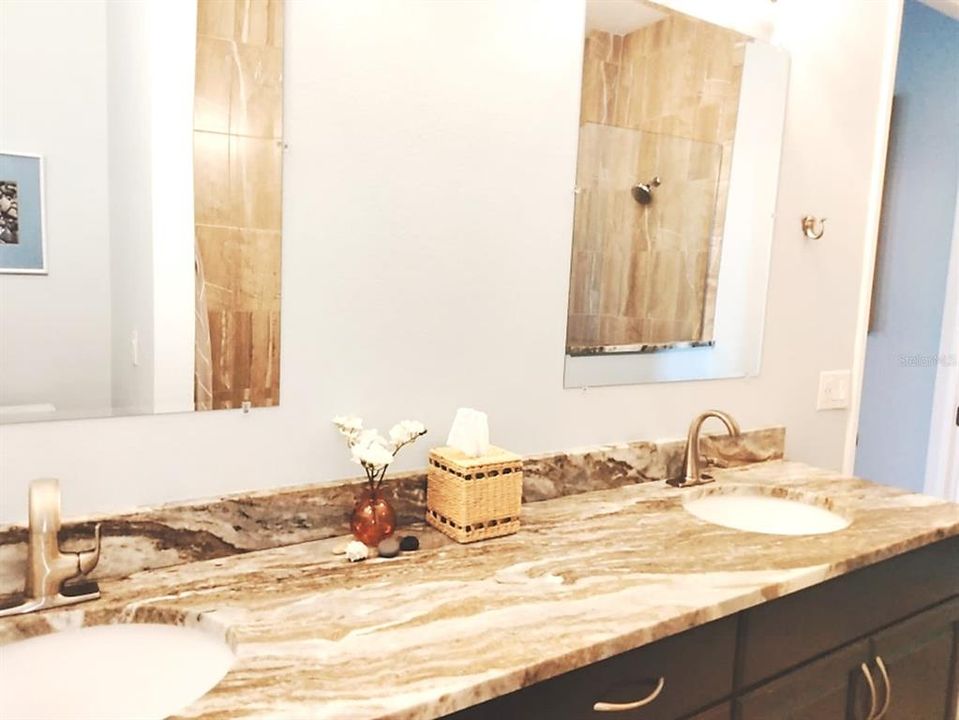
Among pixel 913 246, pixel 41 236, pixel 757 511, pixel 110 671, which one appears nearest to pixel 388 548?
pixel 110 671

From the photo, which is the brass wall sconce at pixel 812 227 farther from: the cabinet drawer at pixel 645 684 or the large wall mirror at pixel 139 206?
the large wall mirror at pixel 139 206

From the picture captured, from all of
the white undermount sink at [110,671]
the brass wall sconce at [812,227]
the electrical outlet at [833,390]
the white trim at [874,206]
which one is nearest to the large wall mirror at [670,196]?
the brass wall sconce at [812,227]

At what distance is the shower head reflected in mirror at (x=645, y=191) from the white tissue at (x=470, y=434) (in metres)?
0.70

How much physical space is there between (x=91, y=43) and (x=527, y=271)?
84 cm

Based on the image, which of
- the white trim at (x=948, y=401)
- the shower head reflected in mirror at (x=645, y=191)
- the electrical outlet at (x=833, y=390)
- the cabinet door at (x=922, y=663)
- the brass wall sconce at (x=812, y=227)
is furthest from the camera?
the white trim at (x=948, y=401)

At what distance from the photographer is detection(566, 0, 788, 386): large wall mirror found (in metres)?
1.56

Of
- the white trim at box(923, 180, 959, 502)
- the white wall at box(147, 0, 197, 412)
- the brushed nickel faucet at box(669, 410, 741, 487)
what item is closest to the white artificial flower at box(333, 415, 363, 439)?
the white wall at box(147, 0, 197, 412)

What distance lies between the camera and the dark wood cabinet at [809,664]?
962mm

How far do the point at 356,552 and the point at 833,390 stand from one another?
62.2 inches

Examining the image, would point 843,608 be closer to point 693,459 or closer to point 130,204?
point 693,459

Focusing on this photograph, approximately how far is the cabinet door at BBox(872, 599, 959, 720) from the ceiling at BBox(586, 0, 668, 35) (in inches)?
53.4

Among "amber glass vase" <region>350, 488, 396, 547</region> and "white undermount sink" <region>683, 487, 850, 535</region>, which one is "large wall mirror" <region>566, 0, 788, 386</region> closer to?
"white undermount sink" <region>683, 487, 850, 535</region>

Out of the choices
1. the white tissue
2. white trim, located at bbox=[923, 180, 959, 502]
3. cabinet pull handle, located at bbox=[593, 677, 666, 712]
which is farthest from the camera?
white trim, located at bbox=[923, 180, 959, 502]

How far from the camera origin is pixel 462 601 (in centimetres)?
103
